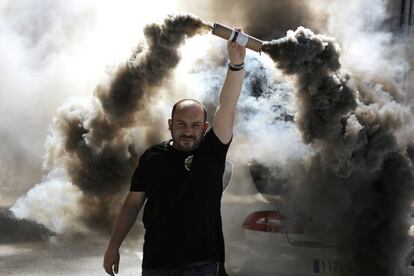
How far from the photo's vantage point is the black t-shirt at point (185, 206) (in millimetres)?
2799

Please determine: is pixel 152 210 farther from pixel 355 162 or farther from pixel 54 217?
pixel 54 217

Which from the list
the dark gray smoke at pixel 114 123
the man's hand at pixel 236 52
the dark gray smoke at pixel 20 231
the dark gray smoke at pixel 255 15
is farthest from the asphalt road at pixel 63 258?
the man's hand at pixel 236 52

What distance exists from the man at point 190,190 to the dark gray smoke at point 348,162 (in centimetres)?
236

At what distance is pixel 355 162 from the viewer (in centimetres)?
→ 550

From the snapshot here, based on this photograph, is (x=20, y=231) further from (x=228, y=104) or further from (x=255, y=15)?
(x=228, y=104)

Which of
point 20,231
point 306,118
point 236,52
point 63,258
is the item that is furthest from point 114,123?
point 236,52

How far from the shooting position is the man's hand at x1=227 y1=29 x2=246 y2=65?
2.76 meters

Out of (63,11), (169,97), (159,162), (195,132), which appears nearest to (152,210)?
(159,162)

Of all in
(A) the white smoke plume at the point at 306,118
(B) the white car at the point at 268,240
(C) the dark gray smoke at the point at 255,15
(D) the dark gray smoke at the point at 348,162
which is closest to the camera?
(B) the white car at the point at 268,240

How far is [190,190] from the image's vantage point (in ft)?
9.24

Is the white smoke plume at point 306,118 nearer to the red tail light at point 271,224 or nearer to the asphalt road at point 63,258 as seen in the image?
the red tail light at point 271,224

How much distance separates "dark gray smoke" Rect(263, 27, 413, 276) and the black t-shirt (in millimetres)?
2354

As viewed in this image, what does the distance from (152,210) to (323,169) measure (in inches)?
112

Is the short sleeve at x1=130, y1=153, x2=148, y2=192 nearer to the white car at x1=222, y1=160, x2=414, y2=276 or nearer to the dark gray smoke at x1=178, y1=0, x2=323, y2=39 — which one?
the white car at x1=222, y1=160, x2=414, y2=276
